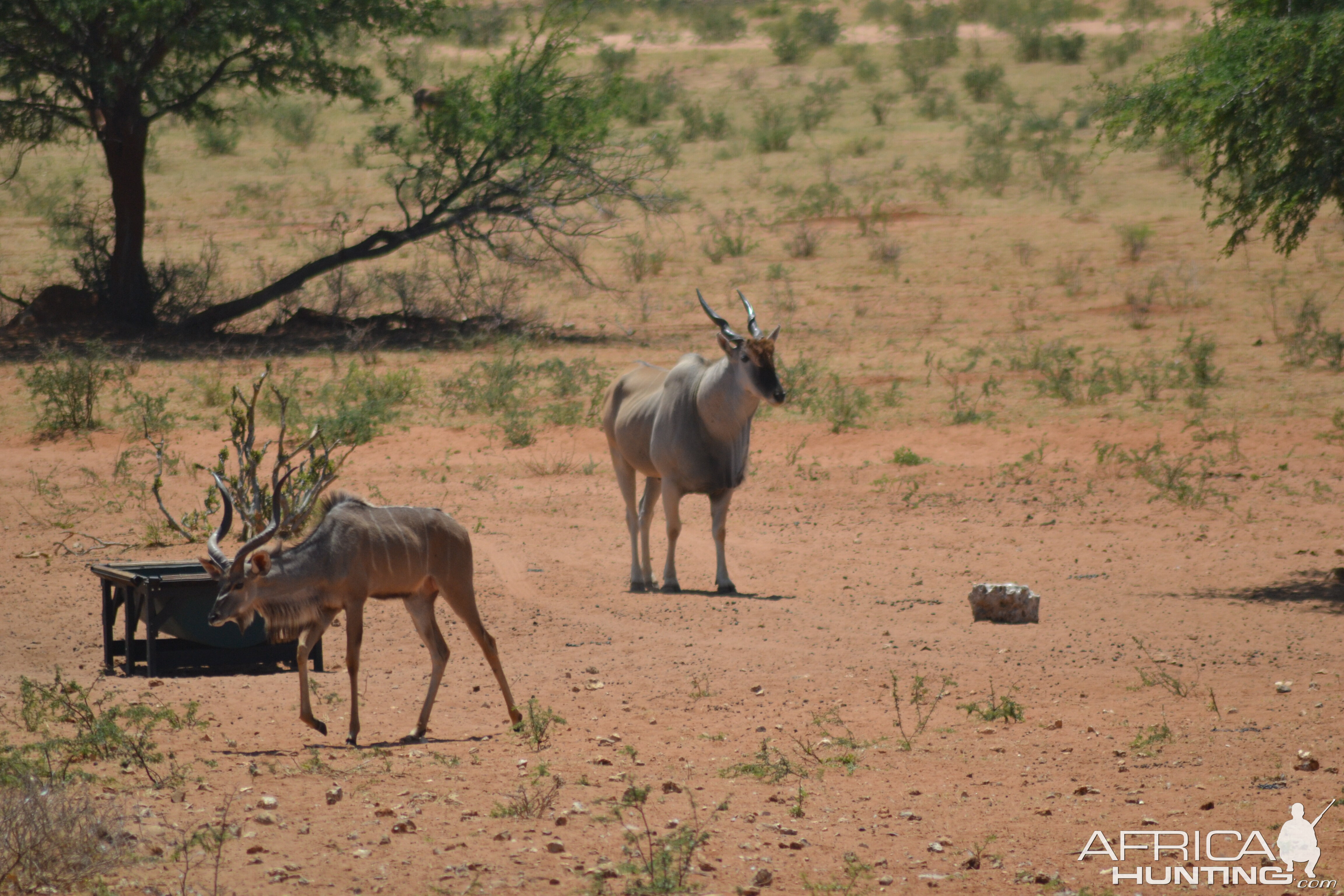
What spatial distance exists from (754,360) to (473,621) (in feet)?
11.8

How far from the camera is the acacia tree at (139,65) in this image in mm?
19047

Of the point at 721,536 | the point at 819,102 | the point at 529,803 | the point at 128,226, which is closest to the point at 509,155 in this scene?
the point at 128,226

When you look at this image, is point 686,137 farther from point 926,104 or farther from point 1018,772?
point 1018,772

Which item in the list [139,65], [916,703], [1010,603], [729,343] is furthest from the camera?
[139,65]

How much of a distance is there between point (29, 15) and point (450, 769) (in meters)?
16.5

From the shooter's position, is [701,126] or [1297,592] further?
[701,126]

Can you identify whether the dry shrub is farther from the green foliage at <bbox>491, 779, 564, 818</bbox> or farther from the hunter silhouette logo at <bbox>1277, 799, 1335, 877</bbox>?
the hunter silhouette logo at <bbox>1277, 799, 1335, 877</bbox>

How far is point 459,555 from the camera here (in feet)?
23.9

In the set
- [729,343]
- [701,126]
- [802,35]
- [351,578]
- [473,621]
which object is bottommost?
[473,621]

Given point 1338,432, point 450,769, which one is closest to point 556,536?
point 450,769

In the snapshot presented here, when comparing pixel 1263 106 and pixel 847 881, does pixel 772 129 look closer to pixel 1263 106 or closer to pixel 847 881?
pixel 1263 106

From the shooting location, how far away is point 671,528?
412 inches

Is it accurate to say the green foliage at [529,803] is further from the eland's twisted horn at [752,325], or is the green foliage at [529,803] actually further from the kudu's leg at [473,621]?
the eland's twisted horn at [752,325]

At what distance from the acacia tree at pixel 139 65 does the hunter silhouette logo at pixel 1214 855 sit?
648 inches
